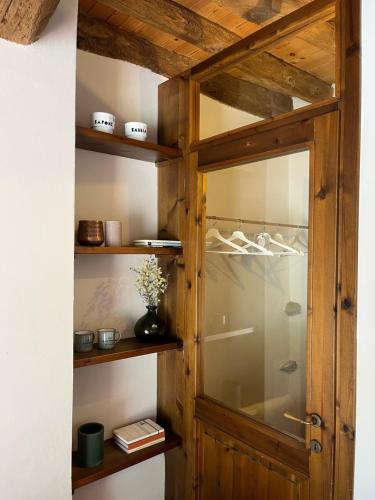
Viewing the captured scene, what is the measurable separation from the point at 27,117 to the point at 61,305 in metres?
0.70

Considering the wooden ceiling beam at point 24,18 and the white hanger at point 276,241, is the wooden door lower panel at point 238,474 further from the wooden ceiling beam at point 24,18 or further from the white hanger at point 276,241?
the wooden ceiling beam at point 24,18

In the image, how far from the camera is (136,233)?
205cm

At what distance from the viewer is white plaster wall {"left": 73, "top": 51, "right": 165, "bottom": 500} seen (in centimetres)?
185

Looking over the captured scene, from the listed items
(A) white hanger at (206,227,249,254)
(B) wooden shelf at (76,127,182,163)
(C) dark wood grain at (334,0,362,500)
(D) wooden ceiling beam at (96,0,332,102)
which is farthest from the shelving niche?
(C) dark wood grain at (334,0,362,500)

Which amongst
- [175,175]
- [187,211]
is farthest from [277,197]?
[175,175]

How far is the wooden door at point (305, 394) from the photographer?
132cm

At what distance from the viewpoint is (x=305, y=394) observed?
4.65 ft

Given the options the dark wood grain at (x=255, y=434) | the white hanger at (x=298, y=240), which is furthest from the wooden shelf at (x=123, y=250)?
the dark wood grain at (x=255, y=434)

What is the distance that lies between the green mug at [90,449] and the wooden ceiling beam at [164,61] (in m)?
1.61

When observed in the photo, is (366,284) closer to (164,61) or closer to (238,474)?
(238,474)

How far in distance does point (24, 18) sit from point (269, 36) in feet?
3.06

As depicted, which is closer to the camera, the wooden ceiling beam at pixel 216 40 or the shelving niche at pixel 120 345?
the wooden ceiling beam at pixel 216 40

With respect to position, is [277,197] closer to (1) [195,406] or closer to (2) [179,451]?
(1) [195,406]

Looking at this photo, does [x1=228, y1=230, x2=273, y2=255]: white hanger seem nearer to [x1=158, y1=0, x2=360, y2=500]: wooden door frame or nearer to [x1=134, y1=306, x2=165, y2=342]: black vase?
[x1=158, y1=0, x2=360, y2=500]: wooden door frame
